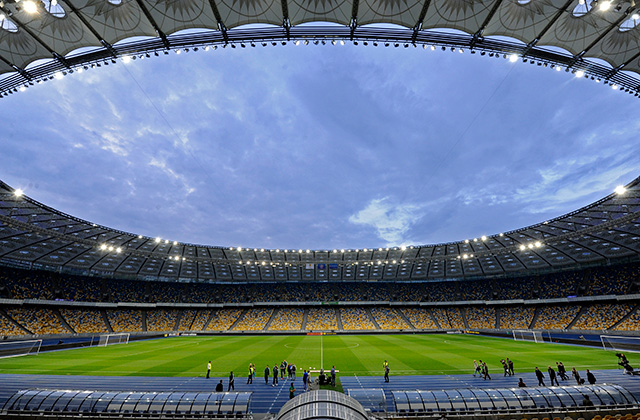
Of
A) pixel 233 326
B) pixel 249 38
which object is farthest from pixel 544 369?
pixel 233 326

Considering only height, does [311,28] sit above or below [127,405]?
above

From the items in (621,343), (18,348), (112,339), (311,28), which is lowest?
(18,348)

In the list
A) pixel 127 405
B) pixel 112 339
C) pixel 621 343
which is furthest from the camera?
pixel 112 339

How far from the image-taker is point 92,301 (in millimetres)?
51438

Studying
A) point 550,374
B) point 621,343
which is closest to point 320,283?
point 621,343

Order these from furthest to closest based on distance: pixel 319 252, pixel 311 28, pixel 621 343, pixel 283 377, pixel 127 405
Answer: pixel 319 252, pixel 621 343, pixel 283 377, pixel 311 28, pixel 127 405

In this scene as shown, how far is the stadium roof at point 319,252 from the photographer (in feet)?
101

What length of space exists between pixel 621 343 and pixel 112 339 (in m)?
64.5

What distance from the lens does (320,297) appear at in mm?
65812

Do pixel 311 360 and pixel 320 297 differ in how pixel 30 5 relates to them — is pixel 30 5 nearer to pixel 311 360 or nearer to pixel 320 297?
pixel 311 360

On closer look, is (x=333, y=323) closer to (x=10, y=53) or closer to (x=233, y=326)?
(x=233, y=326)

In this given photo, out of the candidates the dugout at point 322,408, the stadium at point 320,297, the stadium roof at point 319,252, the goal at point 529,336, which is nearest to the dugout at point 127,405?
the stadium at point 320,297

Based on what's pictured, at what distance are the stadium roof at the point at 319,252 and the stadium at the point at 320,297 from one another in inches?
16.7

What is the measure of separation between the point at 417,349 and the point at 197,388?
24.5 meters
